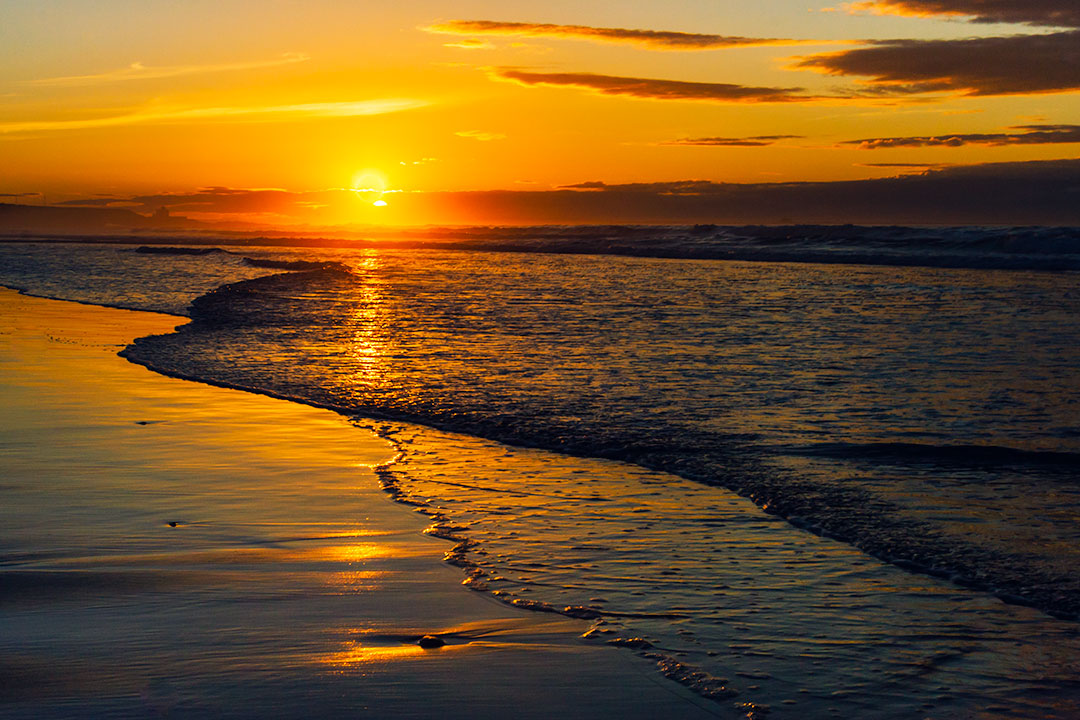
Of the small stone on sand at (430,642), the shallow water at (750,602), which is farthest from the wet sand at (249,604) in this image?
the shallow water at (750,602)

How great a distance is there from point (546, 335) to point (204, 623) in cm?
1205

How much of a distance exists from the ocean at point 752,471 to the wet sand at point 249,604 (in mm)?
331

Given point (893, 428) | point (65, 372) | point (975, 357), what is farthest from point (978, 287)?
point (65, 372)

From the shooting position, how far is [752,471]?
7191mm

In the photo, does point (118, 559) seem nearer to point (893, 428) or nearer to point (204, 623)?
point (204, 623)

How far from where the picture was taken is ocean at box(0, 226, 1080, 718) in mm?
4137

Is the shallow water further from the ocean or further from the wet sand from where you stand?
the wet sand

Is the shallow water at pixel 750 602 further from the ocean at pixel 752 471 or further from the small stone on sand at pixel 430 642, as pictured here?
the small stone on sand at pixel 430 642

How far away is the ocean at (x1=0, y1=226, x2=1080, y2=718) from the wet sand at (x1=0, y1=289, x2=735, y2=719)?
0.33 meters

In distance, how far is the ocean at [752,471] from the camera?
4137 mm

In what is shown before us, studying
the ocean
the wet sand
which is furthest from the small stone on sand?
the ocean

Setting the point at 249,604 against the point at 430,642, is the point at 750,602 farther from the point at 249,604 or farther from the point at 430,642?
the point at 249,604

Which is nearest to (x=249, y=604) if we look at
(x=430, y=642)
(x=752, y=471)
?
(x=430, y=642)

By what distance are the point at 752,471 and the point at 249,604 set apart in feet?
13.4
